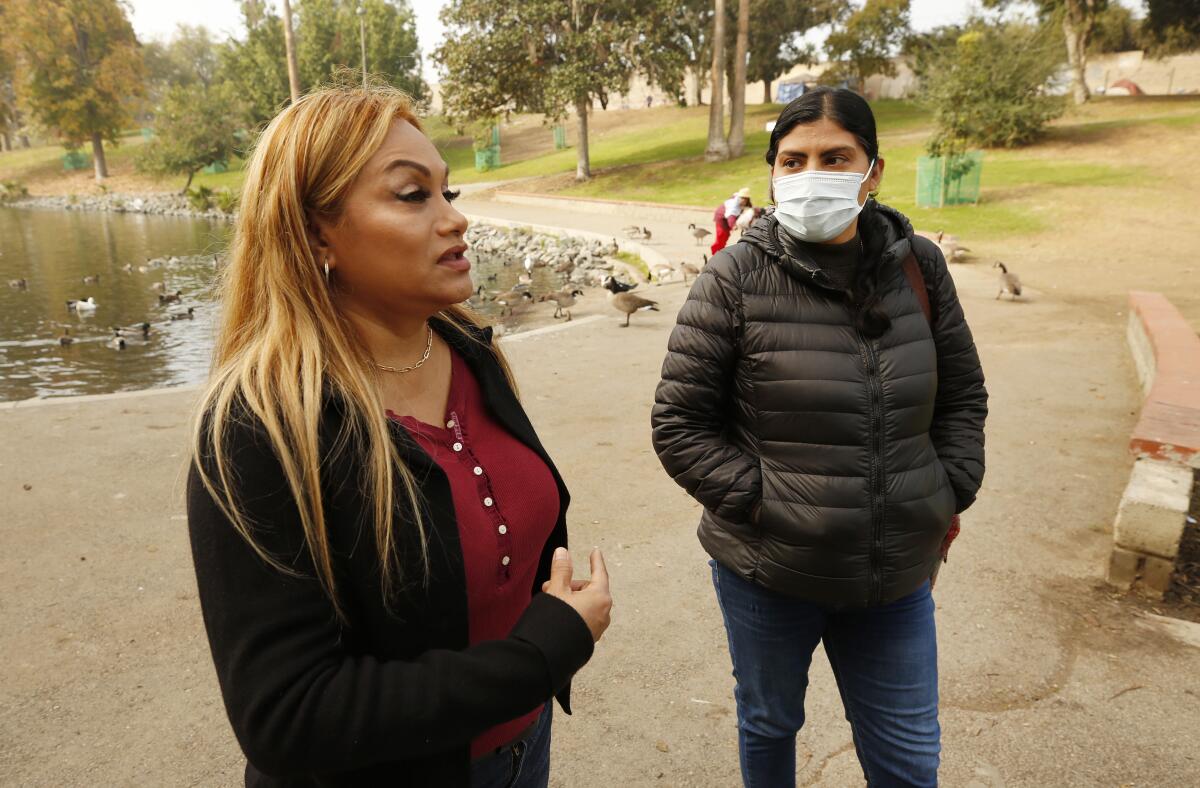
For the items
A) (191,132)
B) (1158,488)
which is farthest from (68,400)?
(191,132)

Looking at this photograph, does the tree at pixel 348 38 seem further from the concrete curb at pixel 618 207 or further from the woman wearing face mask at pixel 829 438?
the woman wearing face mask at pixel 829 438

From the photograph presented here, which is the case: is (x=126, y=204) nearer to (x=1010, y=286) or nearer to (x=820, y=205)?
(x=1010, y=286)

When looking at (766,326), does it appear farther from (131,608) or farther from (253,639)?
(131,608)

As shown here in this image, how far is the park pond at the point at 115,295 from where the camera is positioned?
11.8m

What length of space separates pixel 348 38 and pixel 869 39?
34.3 m

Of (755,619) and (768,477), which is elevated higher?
(768,477)

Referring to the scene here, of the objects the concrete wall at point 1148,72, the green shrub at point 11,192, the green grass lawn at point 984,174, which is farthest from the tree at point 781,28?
the green shrub at point 11,192

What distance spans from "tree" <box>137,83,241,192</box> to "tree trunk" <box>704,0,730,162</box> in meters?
32.1

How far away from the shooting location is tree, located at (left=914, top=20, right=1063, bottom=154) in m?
24.6

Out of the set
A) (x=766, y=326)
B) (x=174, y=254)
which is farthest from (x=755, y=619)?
(x=174, y=254)

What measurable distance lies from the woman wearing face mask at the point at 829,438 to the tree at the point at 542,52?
30.9 meters

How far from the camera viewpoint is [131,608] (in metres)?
4.04

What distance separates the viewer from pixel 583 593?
1475 millimetres

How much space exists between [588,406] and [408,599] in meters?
6.17
